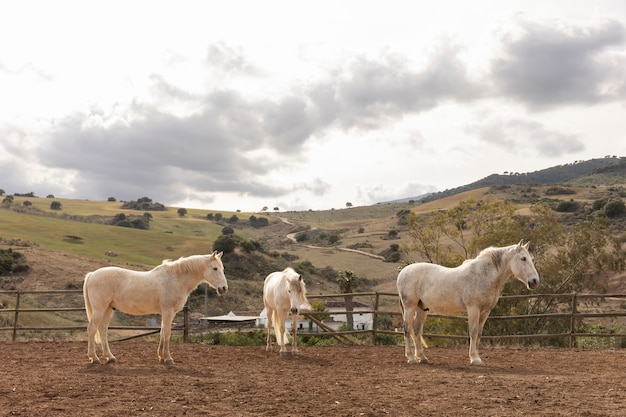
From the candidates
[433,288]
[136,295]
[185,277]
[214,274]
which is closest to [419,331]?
[433,288]

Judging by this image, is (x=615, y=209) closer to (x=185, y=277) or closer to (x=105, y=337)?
(x=185, y=277)

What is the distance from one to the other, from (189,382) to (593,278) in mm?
21577

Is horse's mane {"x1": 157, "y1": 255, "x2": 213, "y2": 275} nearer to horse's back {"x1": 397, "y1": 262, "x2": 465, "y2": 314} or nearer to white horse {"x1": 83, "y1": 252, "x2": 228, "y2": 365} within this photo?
white horse {"x1": 83, "y1": 252, "x2": 228, "y2": 365}

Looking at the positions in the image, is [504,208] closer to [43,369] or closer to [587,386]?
[587,386]

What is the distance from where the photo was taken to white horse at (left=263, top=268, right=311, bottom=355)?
1192 centimetres

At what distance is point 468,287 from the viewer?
1055 cm

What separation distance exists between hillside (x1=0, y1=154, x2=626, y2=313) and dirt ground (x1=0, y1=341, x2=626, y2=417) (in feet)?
60.4

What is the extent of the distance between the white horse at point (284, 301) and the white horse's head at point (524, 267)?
169 inches

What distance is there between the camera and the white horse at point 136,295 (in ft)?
33.4

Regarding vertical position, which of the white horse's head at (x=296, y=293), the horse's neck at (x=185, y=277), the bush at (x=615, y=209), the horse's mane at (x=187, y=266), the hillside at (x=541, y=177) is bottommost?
the white horse's head at (x=296, y=293)

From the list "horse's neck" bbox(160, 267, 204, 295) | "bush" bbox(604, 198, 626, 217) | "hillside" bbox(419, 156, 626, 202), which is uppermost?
"hillside" bbox(419, 156, 626, 202)

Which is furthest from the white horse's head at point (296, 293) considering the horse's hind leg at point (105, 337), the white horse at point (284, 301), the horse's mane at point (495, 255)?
the horse's mane at point (495, 255)

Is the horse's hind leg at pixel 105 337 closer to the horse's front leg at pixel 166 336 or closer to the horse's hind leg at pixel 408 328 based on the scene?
the horse's front leg at pixel 166 336

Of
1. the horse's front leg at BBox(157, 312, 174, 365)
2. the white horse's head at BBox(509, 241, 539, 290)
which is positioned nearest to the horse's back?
the white horse's head at BBox(509, 241, 539, 290)
